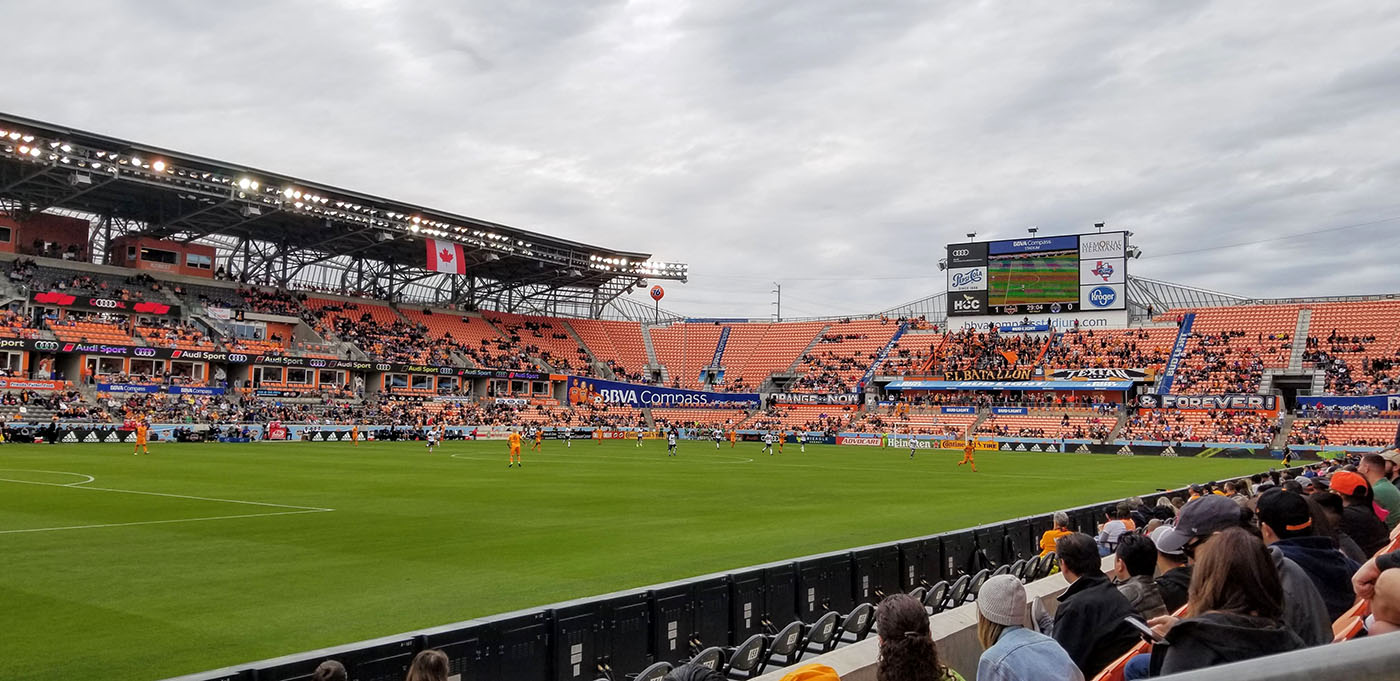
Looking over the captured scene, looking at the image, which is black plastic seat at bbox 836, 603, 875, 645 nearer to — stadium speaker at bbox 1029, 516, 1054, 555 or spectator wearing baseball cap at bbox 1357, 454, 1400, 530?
spectator wearing baseball cap at bbox 1357, 454, 1400, 530

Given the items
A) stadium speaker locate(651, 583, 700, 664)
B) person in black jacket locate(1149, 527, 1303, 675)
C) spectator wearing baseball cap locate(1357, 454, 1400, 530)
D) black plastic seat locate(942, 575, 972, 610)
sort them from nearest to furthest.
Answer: person in black jacket locate(1149, 527, 1303, 675) → stadium speaker locate(651, 583, 700, 664) → spectator wearing baseball cap locate(1357, 454, 1400, 530) → black plastic seat locate(942, 575, 972, 610)

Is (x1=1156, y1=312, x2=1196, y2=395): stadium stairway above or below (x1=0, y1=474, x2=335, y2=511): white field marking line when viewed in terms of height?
above

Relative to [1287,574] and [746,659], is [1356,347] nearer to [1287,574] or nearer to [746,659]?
[746,659]

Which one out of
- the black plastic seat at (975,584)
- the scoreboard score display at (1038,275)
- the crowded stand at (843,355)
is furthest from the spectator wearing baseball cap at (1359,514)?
the crowded stand at (843,355)

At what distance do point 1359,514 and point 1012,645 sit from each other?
5651mm

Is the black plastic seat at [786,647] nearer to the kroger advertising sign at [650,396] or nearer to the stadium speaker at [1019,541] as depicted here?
the stadium speaker at [1019,541]

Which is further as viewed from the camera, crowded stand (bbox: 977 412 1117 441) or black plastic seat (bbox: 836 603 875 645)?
crowded stand (bbox: 977 412 1117 441)

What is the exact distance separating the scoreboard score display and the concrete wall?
7014cm

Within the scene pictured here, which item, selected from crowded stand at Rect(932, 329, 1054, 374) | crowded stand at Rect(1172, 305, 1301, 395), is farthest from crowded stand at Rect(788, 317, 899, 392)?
crowded stand at Rect(1172, 305, 1301, 395)

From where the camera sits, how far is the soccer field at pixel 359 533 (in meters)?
10.6

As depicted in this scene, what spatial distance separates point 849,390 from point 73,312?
56103mm

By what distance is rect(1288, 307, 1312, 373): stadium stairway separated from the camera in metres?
65.0

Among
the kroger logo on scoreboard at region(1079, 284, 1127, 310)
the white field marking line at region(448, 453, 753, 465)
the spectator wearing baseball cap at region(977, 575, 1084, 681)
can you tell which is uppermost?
the kroger logo on scoreboard at region(1079, 284, 1127, 310)

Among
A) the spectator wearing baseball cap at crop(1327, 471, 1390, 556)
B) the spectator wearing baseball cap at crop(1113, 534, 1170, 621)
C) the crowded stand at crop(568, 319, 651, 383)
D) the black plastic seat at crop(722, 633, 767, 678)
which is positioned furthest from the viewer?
the crowded stand at crop(568, 319, 651, 383)
